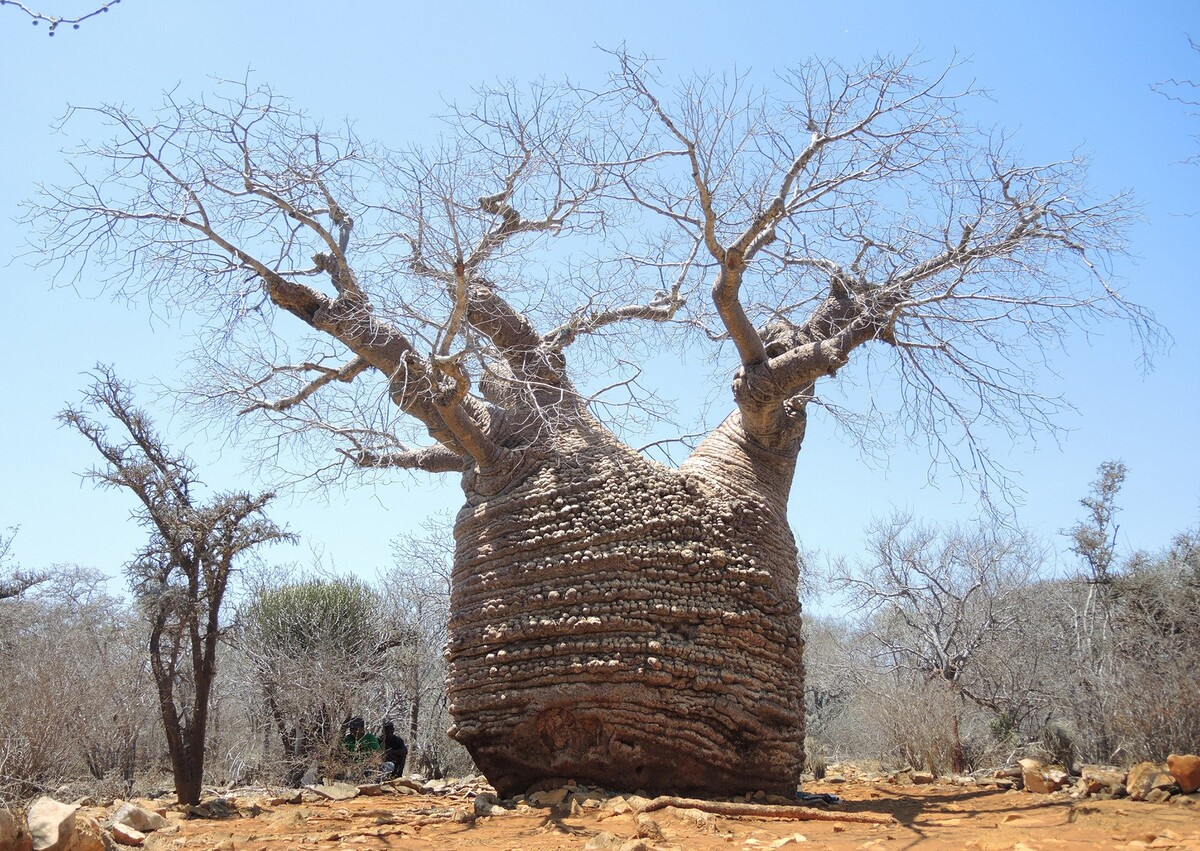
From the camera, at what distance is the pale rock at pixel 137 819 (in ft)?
13.8

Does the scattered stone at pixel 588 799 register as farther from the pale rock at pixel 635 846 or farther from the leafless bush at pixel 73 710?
the leafless bush at pixel 73 710

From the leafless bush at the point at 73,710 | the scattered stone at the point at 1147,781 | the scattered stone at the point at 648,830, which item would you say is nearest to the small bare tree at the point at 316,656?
the leafless bush at the point at 73,710

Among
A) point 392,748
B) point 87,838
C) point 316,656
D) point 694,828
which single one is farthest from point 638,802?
point 316,656

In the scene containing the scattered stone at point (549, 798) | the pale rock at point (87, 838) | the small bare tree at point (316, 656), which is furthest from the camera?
the small bare tree at point (316, 656)

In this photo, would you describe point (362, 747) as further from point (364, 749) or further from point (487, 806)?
point (487, 806)

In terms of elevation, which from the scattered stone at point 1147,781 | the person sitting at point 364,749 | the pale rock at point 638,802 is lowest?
the pale rock at point 638,802

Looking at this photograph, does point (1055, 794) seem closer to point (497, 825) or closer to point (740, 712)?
point (740, 712)

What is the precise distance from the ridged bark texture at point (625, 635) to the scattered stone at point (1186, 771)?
1923mm

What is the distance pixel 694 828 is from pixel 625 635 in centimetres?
125

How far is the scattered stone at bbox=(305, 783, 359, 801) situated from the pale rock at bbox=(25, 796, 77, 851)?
9.91ft

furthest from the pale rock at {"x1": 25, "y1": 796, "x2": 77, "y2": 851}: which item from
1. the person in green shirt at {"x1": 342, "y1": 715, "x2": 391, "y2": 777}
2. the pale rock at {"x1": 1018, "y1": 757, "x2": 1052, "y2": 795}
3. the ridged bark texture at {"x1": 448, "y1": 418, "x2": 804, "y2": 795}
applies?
the pale rock at {"x1": 1018, "y1": 757, "x2": 1052, "y2": 795}

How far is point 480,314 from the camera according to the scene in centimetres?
614

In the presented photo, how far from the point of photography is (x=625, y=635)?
5.30 meters

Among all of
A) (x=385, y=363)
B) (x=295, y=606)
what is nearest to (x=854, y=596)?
(x=295, y=606)
